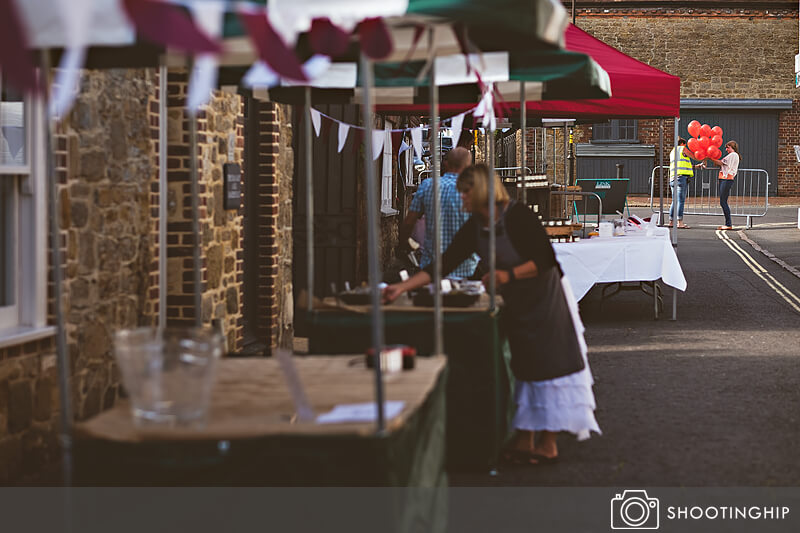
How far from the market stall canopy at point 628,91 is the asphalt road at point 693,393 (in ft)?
7.69

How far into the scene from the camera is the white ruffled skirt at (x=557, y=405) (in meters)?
6.54

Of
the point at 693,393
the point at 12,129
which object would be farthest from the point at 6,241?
the point at 693,393

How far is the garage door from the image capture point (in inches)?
1630

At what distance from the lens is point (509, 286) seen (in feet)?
21.5

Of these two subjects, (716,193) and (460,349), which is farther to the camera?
(716,193)

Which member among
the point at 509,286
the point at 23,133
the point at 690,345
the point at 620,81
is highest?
the point at 620,81

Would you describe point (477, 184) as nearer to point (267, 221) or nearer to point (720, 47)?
point (267, 221)

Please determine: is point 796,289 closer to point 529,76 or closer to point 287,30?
point 529,76

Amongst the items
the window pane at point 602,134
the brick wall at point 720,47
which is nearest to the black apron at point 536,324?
the window pane at point 602,134

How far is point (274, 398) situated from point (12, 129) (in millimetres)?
2886

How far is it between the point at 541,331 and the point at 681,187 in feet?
68.2

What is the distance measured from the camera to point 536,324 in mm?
6504

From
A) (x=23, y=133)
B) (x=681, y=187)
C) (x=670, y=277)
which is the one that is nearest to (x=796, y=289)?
(x=670, y=277)

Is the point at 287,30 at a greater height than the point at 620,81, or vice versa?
the point at 620,81
